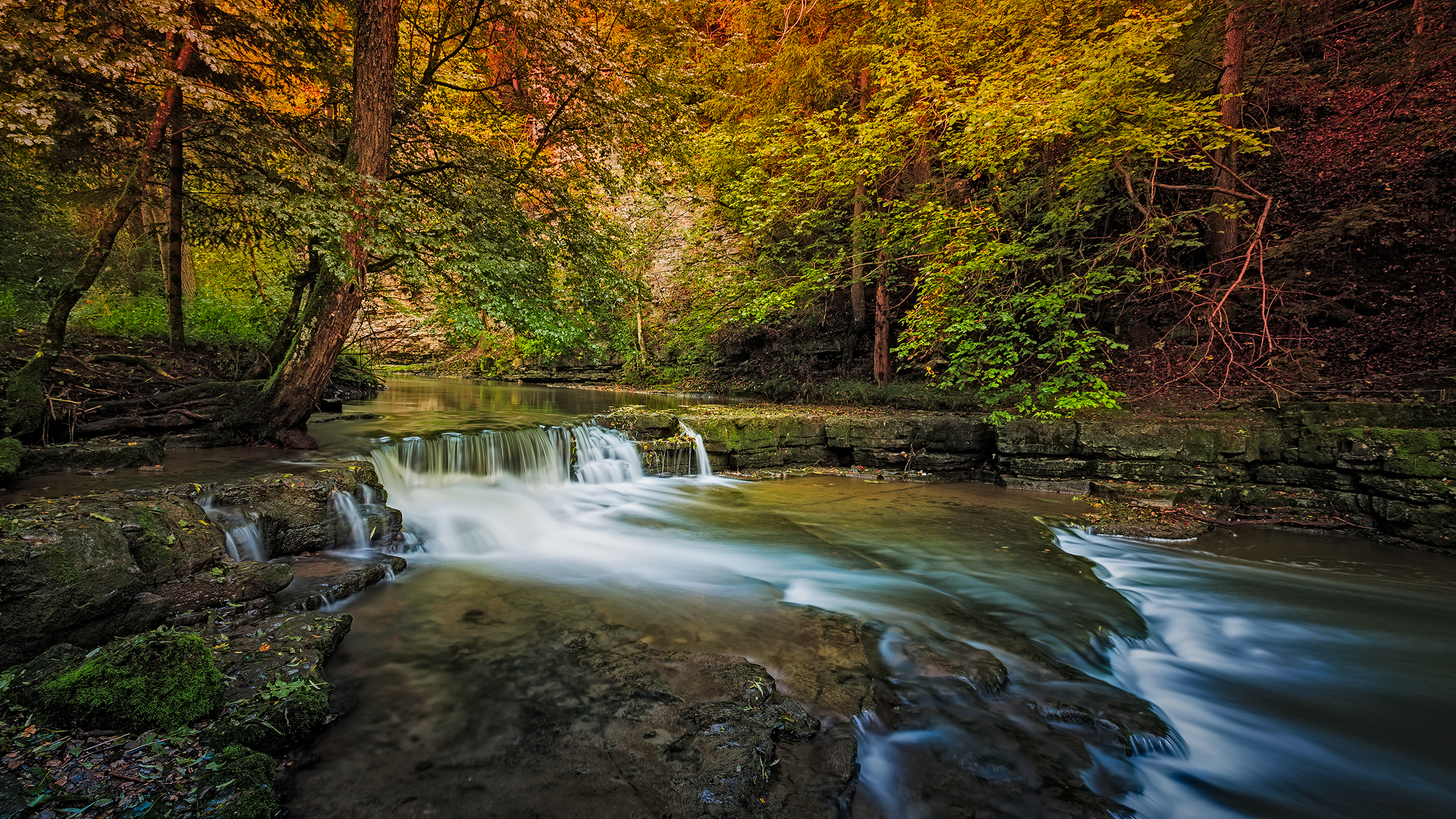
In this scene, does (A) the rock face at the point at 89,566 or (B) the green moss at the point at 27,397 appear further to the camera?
(B) the green moss at the point at 27,397

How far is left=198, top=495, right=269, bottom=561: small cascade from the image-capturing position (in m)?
3.88

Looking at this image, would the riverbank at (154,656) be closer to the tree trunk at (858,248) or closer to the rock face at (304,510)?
the rock face at (304,510)

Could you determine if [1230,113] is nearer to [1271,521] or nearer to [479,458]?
[1271,521]

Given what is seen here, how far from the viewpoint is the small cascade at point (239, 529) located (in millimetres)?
3877

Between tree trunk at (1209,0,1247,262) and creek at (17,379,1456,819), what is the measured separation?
5.17 m

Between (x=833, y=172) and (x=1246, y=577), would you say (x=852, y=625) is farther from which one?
(x=833, y=172)

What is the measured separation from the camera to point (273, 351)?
7.64 metres

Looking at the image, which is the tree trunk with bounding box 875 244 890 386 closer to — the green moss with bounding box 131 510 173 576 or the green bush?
the green moss with bounding box 131 510 173 576

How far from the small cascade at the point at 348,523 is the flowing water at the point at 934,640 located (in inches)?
20.2

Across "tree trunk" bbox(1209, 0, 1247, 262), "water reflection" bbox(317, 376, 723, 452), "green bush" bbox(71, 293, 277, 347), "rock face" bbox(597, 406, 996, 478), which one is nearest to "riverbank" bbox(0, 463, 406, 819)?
"water reflection" bbox(317, 376, 723, 452)

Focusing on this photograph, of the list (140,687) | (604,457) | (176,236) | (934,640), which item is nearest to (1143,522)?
(934,640)

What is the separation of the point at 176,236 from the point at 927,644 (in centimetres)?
1082

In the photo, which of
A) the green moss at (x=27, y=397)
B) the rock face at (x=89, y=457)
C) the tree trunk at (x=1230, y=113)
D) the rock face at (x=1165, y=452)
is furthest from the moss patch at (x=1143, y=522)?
the green moss at (x=27, y=397)

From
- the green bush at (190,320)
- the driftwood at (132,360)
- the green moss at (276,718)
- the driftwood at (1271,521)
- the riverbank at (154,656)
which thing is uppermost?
the green bush at (190,320)
